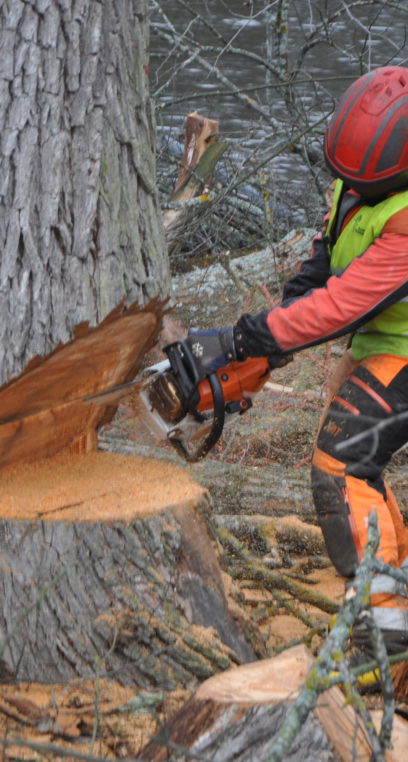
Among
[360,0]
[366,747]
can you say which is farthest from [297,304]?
[360,0]

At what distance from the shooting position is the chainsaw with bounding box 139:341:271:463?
2.68 m

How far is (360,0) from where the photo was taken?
6215mm

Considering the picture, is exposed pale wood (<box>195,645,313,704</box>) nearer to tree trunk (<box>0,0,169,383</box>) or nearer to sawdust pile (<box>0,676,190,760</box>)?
sawdust pile (<box>0,676,190,760</box>)

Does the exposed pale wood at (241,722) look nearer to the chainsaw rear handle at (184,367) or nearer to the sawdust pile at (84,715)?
the sawdust pile at (84,715)

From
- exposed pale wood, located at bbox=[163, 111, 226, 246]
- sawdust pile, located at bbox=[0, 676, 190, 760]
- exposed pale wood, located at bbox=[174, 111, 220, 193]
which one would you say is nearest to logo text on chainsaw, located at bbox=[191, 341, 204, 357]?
sawdust pile, located at bbox=[0, 676, 190, 760]

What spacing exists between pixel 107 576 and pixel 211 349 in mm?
797

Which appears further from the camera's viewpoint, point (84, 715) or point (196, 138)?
point (196, 138)

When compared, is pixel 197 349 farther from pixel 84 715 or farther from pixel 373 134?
pixel 84 715

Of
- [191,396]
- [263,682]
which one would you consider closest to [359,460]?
[191,396]

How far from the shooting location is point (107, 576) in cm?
230

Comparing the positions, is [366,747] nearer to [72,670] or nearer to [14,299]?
[72,670]

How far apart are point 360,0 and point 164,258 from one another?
436 centimetres

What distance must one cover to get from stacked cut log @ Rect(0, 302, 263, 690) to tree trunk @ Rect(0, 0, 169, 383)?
12 cm

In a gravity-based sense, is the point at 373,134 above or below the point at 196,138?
above
